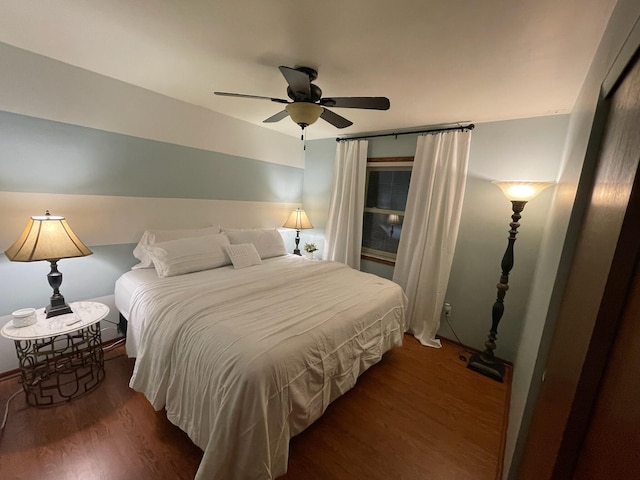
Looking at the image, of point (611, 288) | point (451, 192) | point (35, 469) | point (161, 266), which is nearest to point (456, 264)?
point (451, 192)

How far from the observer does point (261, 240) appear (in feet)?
10.1

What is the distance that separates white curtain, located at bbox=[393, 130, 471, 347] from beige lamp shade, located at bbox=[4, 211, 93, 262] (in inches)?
120

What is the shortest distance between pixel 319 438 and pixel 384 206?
8.67ft

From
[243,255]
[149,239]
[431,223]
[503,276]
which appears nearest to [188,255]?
[149,239]

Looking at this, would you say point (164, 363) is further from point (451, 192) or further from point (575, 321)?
point (451, 192)

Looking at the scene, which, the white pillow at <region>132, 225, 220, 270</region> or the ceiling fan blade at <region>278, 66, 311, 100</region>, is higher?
the ceiling fan blade at <region>278, 66, 311, 100</region>

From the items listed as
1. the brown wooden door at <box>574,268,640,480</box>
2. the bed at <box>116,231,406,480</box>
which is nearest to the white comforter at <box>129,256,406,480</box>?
the bed at <box>116,231,406,480</box>

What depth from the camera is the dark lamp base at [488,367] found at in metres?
2.26

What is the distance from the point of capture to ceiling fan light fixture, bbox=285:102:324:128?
1698 millimetres

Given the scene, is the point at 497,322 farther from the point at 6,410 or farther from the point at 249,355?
the point at 6,410

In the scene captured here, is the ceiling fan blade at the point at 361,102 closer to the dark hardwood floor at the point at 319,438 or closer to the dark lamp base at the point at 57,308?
the dark hardwood floor at the point at 319,438

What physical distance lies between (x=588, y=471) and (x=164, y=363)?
5.76ft

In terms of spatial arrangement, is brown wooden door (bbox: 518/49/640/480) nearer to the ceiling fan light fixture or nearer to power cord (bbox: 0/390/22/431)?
the ceiling fan light fixture

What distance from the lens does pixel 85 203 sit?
2.11 metres
